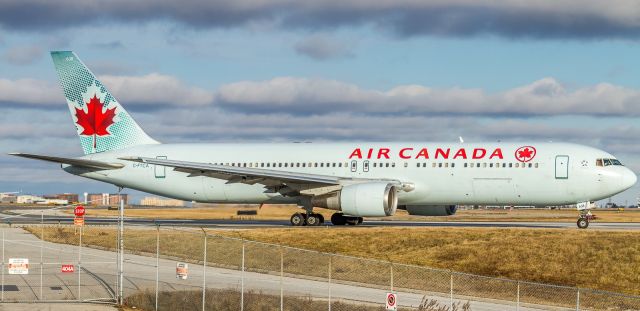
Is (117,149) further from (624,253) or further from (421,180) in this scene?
(624,253)

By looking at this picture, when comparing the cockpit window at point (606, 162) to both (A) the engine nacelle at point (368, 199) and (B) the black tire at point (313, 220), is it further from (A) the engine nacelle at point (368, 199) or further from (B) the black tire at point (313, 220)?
(B) the black tire at point (313, 220)

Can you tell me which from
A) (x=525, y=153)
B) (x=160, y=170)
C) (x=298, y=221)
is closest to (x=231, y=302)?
(x=298, y=221)

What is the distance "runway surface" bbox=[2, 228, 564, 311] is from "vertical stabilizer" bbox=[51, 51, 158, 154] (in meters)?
15.0

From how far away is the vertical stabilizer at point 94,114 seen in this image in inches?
2181

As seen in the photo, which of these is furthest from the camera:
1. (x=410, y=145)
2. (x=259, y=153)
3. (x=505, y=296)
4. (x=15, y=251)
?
(x=259, y=153)

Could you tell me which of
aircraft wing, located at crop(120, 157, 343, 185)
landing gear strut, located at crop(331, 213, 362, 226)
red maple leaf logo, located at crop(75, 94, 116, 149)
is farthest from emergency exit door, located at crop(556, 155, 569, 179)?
red maple leaf logo, located at crop(75, 94, 116, 149)

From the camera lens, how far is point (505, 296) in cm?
3303

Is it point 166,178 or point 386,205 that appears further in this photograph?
point 166,178

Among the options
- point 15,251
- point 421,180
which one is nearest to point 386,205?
point 421,180

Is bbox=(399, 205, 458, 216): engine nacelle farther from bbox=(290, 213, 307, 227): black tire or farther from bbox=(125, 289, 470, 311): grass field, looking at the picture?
bbox=(125, 289, 470, 311): grass field

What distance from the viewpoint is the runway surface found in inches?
1182

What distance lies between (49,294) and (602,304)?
61.6ft

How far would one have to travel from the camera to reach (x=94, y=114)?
2183 inches

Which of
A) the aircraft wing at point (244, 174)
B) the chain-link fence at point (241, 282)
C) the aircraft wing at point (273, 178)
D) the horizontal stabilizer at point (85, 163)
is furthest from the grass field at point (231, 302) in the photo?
the horizontal stabilizer at point (85, 163)
